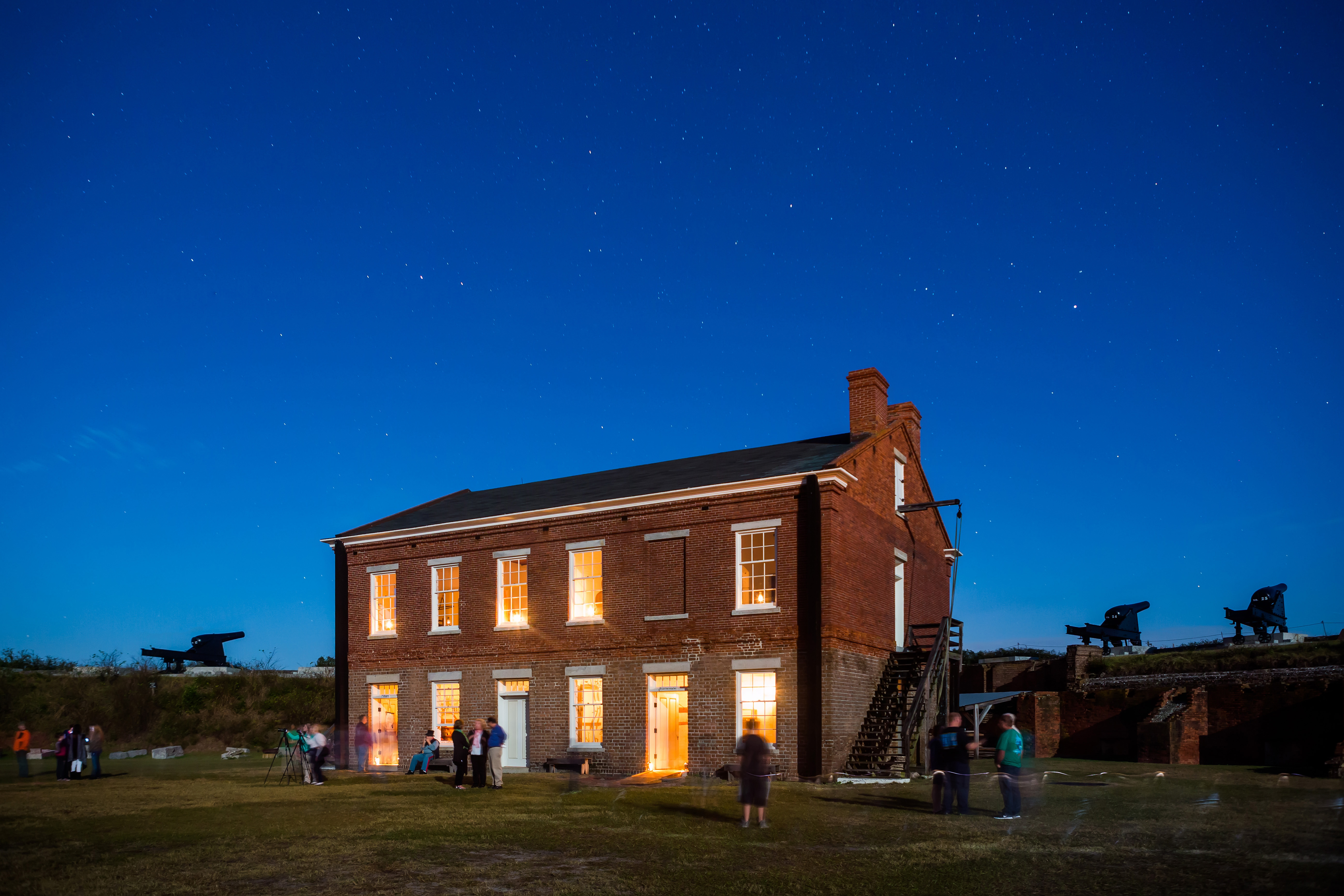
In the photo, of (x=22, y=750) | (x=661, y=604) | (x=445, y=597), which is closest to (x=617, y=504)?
(x=661, y=604)

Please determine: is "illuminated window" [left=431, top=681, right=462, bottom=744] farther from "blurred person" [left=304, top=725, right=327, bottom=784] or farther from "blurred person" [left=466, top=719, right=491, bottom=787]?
"blurred person" [left=466, top=719, right=491, bottom=787]

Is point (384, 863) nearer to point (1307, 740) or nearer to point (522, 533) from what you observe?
point (522, 533)

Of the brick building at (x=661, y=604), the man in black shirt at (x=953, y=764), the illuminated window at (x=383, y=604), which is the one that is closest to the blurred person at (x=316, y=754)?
the brick building at (x=661, y=604)

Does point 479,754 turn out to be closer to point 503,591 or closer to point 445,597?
point 503,591

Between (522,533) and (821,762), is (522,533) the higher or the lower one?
the higher one

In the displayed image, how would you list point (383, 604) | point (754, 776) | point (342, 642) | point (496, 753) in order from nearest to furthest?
1. point (754, 776)
2. point (496, 753)
3. point (383, 604)
4. point (342, 642)

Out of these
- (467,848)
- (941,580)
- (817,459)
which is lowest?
(467,848)

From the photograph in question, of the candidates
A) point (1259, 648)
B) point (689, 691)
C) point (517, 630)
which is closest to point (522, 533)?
point (517, 630)

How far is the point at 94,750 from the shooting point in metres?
27.2

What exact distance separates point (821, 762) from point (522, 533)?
10.7m

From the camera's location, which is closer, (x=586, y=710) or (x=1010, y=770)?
(x=1010, y=770)

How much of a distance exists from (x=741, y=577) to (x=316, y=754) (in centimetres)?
1096

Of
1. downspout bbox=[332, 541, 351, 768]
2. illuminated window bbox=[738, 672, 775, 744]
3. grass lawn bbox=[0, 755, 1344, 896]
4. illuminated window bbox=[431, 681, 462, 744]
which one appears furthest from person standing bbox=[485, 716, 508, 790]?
downspout bbox=[332, 541, 351, 768]

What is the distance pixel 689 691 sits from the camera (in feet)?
83.8
